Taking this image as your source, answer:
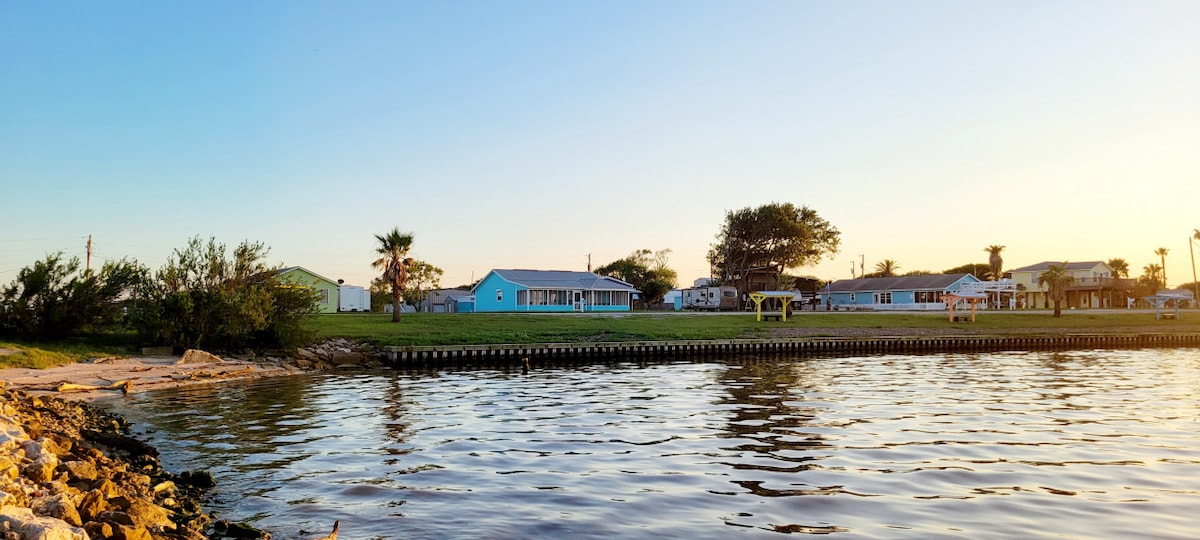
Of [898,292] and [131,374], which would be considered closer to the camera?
[131,374]

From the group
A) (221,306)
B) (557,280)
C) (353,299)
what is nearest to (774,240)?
(557,280)

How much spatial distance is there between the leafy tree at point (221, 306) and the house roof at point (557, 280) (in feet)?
131

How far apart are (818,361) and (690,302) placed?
57.4 meters

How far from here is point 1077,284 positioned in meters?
91.6

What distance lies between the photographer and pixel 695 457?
43.4ft

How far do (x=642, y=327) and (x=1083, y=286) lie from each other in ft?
229

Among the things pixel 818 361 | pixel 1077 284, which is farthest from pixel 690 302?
pixel 818 361

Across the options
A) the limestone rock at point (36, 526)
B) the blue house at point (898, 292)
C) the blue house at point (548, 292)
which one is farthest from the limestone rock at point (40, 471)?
the blue house at point (898, 292)

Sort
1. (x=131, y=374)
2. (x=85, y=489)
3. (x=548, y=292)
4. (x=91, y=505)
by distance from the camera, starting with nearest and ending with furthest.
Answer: (x=91, y=505), (x=85, y=489), (x=131, y=374), (x=548, y=292)

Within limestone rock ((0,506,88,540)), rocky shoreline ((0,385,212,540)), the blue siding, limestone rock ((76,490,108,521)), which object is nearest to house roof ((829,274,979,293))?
the blue siding

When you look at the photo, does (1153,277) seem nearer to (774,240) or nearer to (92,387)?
(774,240)

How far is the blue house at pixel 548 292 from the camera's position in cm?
7288

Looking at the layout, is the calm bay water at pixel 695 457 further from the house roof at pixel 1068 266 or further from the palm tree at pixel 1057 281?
the house roof at pixel 1068 266

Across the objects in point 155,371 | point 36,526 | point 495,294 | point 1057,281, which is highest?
point 1057,281
